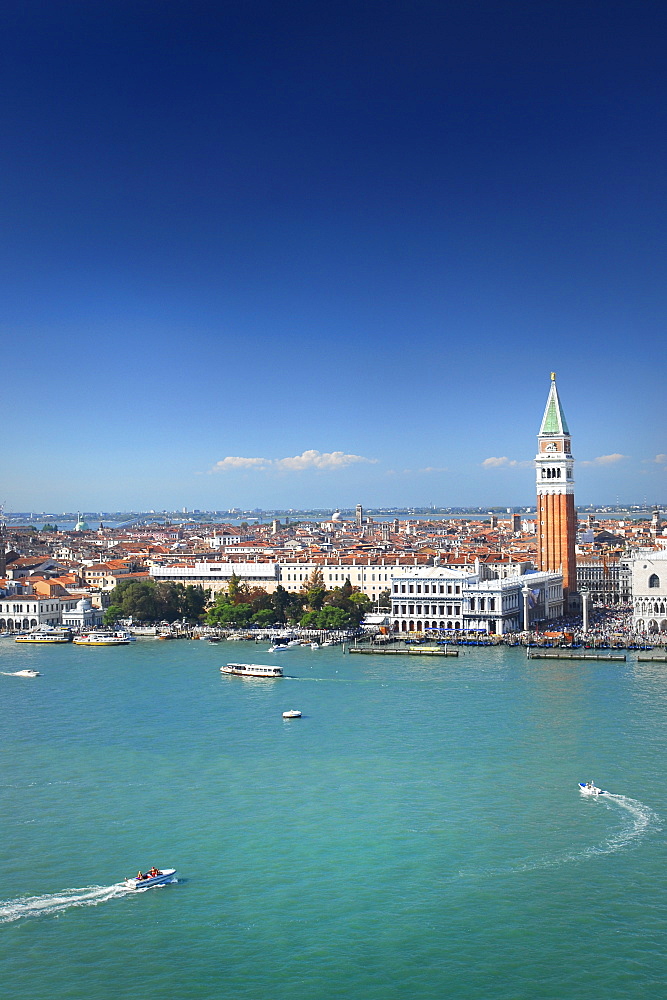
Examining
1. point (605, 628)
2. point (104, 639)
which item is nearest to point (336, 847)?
point (104, 639)

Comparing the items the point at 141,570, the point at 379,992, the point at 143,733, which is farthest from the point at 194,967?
the point at 141,570

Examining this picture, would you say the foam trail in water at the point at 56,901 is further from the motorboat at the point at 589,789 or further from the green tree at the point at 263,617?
the green tree at the point at 263,617

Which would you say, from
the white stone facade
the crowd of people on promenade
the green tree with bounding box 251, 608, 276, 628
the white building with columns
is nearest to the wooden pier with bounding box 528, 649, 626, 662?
the crowd of people on promenade

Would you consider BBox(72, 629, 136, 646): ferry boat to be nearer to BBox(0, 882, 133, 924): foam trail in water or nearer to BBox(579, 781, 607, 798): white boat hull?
BBox(579, 781, 607, 798): white boat hull

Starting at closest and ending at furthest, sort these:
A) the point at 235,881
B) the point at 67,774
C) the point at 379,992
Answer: the point at 379,992 → the point at 235,881 → the point at 67,774

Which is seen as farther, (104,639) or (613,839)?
(104,639)

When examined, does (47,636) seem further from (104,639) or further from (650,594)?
(650,594)

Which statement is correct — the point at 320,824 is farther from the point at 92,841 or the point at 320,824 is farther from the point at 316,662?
the point at 316,662
